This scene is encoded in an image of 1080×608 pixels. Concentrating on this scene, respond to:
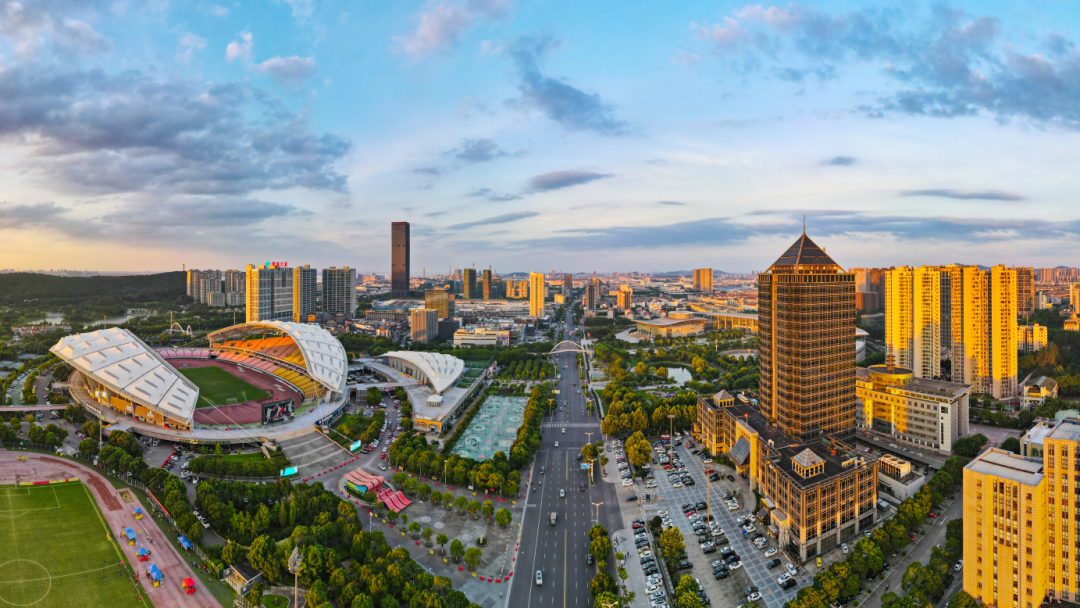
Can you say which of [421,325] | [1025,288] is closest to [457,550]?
[421,325]

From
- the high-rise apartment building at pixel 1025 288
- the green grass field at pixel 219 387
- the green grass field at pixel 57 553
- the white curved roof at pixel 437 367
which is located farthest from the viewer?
the high-rise apartment building at pixel 1025 288

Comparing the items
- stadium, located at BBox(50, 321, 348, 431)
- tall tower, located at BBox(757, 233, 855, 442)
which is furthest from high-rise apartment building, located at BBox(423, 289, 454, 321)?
tall tower, located at BBox(757, 233, 855, 442)

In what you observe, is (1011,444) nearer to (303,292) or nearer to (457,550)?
(457,550)

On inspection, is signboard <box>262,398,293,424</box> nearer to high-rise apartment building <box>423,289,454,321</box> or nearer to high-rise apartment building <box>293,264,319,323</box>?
high-rise apartment building <box>293,264,319,323</box>

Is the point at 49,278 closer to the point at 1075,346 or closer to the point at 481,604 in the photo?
the point at 481,604

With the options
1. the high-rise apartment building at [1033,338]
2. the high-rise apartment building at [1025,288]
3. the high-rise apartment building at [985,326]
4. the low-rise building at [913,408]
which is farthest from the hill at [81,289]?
the high-rise apartment building at [1025,288]

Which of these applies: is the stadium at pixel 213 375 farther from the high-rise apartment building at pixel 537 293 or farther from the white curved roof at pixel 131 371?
the high-rise apartment building at pixel 537 293
